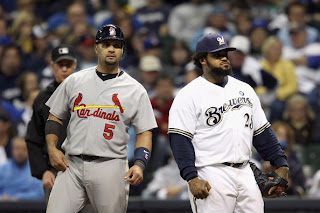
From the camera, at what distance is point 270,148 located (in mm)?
5301

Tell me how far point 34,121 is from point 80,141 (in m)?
1.08

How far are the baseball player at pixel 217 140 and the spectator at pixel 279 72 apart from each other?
3928 millimetres

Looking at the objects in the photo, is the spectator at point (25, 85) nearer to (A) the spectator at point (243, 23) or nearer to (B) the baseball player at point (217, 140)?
(A) the spectator at point (243, 23)

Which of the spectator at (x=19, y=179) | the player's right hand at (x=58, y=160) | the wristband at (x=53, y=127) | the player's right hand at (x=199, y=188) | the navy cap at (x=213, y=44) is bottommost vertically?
the spectator at (x=19, y=179)

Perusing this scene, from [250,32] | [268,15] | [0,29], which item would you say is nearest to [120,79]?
[250,32]

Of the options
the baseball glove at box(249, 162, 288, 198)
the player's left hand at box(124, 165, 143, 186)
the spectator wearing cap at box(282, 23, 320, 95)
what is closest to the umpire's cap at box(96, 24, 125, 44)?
the player's left hand at box(124, 165, 143, 186)

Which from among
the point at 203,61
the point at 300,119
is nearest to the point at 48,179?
the point at 203,61

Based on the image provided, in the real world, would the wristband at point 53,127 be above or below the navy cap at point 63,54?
below

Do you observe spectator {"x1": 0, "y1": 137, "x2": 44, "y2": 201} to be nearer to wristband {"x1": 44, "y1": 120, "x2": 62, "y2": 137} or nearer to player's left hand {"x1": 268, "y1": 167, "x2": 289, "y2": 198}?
wristband {"x1": 44, "y1": 120, "x2": 62, "y2": 137}

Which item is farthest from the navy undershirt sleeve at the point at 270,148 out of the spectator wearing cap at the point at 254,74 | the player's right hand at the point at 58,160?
the spectator wearing cap at the point at 254,74

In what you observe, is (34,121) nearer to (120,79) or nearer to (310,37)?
(120,79)

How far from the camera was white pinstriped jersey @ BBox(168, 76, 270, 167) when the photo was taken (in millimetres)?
5043

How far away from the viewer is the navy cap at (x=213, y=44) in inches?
204

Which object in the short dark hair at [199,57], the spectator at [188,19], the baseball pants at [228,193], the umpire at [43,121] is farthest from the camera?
the spectator at [188,19]
